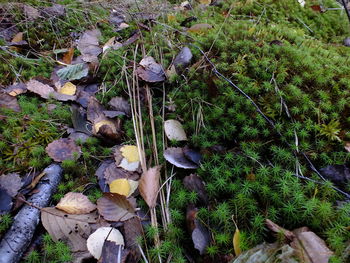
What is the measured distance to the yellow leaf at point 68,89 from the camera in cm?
247

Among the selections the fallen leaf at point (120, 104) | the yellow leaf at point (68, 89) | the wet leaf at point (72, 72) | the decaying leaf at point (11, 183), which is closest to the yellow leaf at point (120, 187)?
the decaying leaf at point (11, 183)

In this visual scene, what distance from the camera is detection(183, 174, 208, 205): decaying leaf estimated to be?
1.71 meters

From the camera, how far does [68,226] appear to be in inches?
64.7

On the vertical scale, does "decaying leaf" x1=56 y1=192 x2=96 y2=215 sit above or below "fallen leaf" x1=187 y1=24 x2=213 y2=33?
below

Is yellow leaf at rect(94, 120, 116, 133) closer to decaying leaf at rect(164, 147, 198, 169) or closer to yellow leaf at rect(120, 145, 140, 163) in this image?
yellow leaf at rect(120, 145, 140, 163)

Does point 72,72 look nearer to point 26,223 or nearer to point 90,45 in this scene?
point 90,45

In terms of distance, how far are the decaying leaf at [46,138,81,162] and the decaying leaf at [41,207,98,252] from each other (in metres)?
0.40

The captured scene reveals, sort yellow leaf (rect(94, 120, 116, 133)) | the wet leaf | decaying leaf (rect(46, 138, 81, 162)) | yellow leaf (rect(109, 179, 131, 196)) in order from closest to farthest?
yellow leaf (rect(109, 179, 131, 196)) → decaying leaf (rect(46, 138, 81, 162)) → yellow leaf (rect(94, 120, 116, 133)) → the wet leaf

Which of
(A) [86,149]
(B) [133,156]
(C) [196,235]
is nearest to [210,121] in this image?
(B) [133,156]

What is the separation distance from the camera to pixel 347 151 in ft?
5.57

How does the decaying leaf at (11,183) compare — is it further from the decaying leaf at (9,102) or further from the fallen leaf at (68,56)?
the fallen leaf at (68,56)

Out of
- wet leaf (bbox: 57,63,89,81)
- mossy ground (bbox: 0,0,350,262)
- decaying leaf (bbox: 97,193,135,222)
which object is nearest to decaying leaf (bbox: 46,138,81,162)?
mossy ground (bbox: 0,0,350,262)

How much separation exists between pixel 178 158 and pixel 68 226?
853 mm

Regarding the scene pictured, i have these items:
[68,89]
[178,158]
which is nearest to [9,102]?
[68,89]
